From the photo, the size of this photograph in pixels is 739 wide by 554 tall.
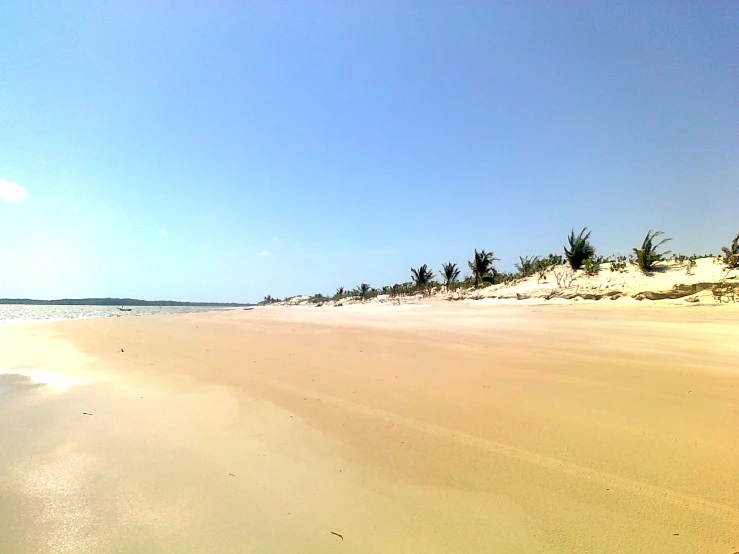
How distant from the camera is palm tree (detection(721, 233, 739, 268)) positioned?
1279cm

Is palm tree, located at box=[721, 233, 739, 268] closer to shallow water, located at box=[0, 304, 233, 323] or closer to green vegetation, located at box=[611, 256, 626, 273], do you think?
green vegetation, located at box=[611, 256, 626, 273]

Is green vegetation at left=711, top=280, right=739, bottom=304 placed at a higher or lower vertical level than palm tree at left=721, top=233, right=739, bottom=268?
lower

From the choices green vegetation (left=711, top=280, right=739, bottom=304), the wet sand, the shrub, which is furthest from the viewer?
the shrub

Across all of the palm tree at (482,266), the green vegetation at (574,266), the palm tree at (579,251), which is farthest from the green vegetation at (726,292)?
the palm tree at (482,266)

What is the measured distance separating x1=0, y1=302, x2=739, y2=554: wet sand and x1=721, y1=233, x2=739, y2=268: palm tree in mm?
12047

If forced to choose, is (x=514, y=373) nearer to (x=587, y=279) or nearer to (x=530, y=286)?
(x=587, y=279)

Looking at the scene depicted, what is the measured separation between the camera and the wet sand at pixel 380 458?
4.99 feet

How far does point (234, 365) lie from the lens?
501cm

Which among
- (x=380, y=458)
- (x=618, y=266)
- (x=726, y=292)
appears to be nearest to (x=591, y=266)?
(x=618, y=266)

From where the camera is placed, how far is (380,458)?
7.22 ft

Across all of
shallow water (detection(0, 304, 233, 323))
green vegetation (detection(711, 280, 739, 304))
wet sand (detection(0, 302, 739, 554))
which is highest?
shallow water (detection(0, 304, 233, 323))

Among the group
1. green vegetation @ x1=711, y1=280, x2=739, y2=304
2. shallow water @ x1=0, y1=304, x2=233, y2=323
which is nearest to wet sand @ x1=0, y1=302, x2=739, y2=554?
green vegetation @ x1=711, y1=280, x2=739, y2=304

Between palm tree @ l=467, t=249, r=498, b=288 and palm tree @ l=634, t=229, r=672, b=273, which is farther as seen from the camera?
palm tree @ l=467, t=249, r=498, b=288

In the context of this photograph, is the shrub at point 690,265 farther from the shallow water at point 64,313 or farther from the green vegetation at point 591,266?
the shallow water at point 64,313
